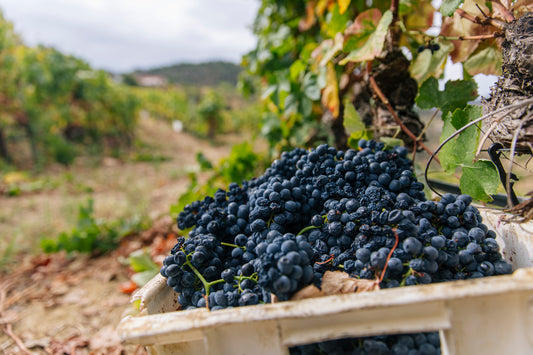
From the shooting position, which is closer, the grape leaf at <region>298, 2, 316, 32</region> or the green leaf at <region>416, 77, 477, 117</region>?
the green leaf at <region>416, 77, 477, 117</region>

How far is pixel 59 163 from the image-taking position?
8211 millimetres

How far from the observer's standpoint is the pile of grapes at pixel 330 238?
682 millimetres

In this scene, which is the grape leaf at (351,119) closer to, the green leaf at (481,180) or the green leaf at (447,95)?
the green leaf at (447,95)

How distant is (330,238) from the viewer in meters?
0.82

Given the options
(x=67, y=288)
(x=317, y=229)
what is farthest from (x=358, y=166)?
(x=67, y=288)

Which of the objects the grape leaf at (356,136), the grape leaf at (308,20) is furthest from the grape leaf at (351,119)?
the grape leaf at (308,20)

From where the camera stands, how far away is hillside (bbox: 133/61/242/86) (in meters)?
42.7

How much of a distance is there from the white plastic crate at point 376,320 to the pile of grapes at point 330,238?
8 centimetres

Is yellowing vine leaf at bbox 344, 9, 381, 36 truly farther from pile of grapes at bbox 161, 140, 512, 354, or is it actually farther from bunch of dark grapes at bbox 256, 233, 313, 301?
bunch of dark grapes at bbox 256, 233, 313, 301

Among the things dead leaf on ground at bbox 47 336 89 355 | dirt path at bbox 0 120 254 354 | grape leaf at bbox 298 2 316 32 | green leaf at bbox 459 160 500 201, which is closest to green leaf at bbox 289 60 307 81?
grape leaf at bbox 298 2 316 32

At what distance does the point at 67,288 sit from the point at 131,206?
2.25 metres

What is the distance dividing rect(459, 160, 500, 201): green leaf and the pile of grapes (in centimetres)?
15

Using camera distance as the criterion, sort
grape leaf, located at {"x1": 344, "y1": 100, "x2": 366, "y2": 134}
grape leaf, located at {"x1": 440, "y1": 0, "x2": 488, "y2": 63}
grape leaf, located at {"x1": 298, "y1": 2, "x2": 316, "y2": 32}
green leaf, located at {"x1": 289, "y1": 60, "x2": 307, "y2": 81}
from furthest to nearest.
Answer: grape leaf, located at {"x1": 298, "y1": 2, "x2": 316, "y2": 32} < green leaf, located at {"x1": 289, "y1": 60, "x2": 307, "y2": 81} < grape leaf, located at {"x1": 344, "y1": 100, "x2": 366, "y2": 134} < grape leaf, located at {"x1": 440, "y1": 0, "x2": 488, "y2": 63}

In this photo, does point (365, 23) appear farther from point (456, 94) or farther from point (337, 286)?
point (337, 286)
